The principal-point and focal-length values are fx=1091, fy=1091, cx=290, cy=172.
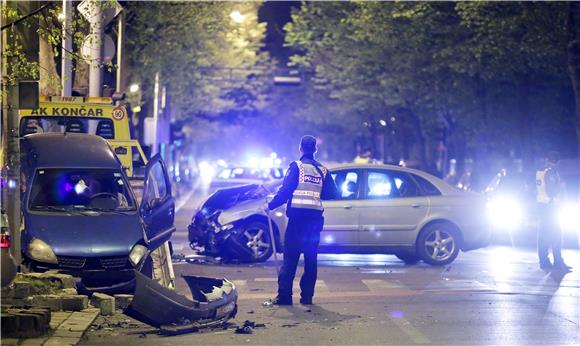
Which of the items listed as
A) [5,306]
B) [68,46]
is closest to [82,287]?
[5,306]

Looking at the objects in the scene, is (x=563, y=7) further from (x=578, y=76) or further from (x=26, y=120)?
(x=26, y=120)

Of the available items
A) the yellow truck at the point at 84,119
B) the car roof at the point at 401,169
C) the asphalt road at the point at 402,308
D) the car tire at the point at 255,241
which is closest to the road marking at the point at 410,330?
the asphalt road at the point at 402,308

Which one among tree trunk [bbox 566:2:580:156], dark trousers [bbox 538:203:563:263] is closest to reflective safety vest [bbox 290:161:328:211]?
dark trousers [bbox 538:203:563:263]

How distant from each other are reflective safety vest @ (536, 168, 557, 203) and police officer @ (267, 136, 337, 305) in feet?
17.7

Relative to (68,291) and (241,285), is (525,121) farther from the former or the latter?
(68,291)

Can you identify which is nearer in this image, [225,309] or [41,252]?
[225,309]

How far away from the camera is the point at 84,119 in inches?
733

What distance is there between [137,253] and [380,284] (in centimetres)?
345

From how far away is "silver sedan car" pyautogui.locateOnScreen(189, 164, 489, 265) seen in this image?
16.5 metres

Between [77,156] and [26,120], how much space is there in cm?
499

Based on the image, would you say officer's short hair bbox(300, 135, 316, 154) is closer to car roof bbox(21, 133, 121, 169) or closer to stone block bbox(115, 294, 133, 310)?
stone block bbox(115, 294, 133, 310)

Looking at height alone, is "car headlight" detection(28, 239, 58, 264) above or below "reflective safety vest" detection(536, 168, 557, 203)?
below

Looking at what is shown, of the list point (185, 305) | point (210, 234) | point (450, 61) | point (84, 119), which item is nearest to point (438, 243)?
point (210, 234)

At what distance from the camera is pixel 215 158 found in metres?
146
